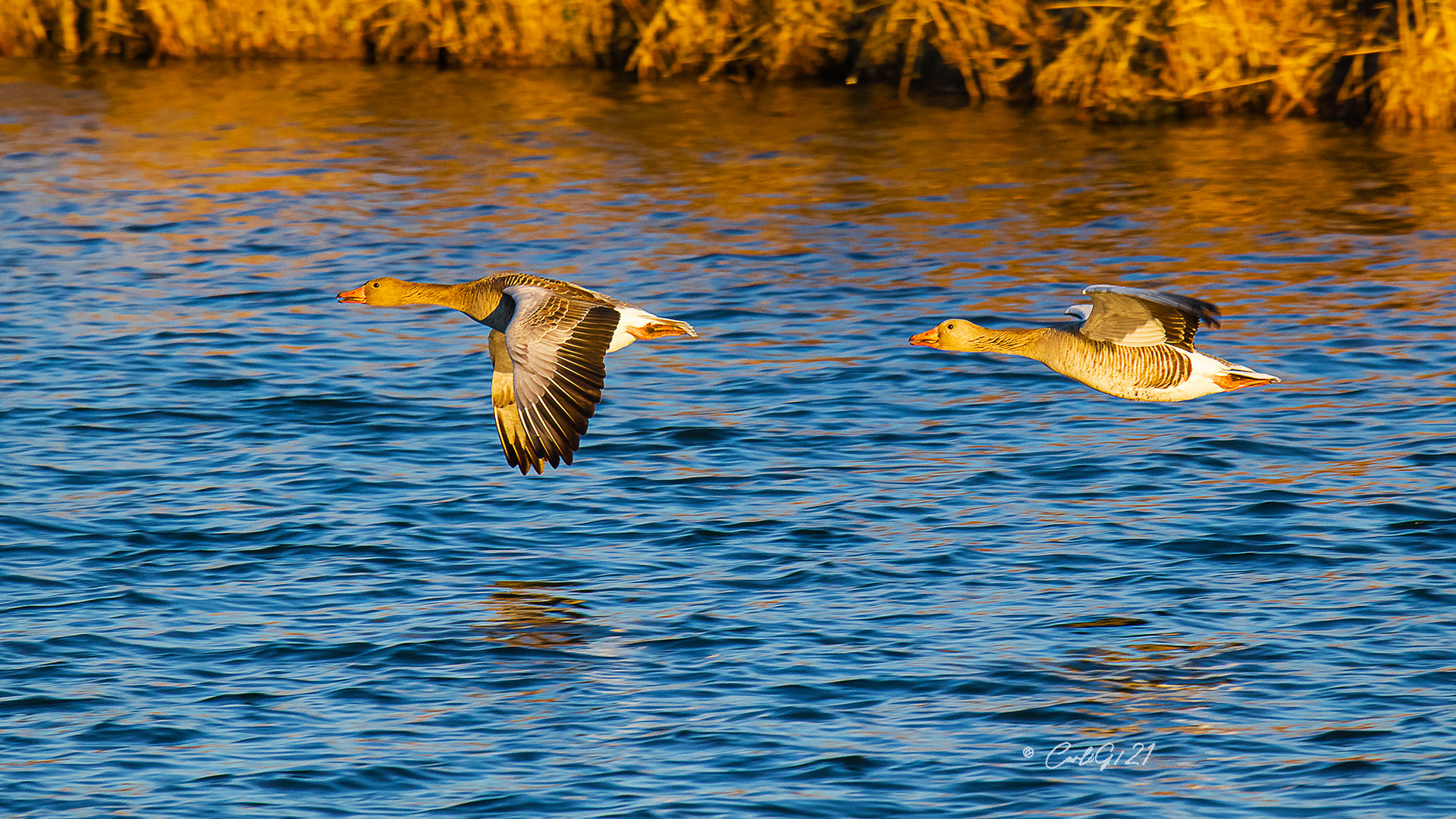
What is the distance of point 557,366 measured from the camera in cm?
1043

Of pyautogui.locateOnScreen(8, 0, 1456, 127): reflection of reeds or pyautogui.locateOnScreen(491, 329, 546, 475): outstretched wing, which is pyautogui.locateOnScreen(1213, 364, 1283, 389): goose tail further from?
pyautogui.locateOnScreen(8, 0, 1456, 127): reflection of reeds

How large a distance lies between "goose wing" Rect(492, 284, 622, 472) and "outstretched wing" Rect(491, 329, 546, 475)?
17 millimetres

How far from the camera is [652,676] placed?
430 inches

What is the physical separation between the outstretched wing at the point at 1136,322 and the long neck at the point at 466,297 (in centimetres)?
352

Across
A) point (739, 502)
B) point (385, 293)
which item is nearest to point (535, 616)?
point (739, 502)

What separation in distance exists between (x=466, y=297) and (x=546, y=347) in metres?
1.91

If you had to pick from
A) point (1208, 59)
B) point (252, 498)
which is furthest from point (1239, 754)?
point (1208, 59)

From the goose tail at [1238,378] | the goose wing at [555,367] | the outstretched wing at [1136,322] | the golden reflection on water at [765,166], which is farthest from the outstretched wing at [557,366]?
the golden reflection on water at [765,166]

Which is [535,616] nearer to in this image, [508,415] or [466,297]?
[508,415]

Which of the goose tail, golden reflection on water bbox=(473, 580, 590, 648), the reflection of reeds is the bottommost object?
golden reflection on water bbox=(473, 580, 590, 648)

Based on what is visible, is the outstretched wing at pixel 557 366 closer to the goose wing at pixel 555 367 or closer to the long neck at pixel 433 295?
the goose wing at pixel 555 367

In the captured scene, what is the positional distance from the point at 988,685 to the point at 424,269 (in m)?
10.7

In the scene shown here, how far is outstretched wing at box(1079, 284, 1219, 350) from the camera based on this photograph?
11.0m

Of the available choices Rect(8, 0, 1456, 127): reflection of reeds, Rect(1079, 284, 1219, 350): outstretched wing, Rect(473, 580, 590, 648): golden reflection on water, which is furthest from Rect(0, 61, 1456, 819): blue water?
Rect(1079, 284, 1219, 350): outstretched wing
